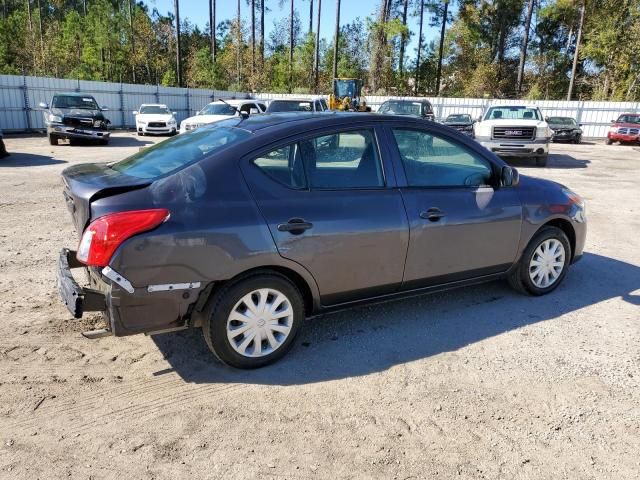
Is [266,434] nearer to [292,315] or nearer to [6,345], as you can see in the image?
[292,315]

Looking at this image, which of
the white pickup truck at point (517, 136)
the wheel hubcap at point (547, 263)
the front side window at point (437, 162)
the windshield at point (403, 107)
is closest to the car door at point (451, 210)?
the front side window at point (437, 162)

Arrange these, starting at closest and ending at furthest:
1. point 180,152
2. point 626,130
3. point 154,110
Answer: point 180,152 < point 154,110 < point 626,130

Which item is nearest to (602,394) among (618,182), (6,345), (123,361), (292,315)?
(292,315)

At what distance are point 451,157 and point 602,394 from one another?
2064 mm

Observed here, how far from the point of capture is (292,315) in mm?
3449

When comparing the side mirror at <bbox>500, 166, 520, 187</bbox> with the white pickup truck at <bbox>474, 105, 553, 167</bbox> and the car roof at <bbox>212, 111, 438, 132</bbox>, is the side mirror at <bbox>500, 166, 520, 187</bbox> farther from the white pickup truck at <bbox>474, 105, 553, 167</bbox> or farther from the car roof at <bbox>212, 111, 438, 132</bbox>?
the white pickup truck at <bbox>474, 105, 553, 167</bbox>

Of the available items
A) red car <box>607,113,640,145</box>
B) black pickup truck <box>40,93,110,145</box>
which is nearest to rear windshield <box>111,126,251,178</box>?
black pickup truck <box>40,93,110,145</box>

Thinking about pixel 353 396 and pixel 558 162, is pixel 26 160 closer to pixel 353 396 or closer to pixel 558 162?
pixel 353 396

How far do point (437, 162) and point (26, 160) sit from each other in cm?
1325

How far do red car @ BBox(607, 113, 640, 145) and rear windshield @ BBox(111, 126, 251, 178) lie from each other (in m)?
28.9

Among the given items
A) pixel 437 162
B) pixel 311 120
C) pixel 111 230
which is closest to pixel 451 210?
pixel 437 162

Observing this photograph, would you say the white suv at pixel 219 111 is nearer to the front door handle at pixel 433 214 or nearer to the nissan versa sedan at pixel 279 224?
the nissan versa sedan at pixel 279 224

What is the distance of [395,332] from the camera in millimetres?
4016

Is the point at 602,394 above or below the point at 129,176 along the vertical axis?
below
